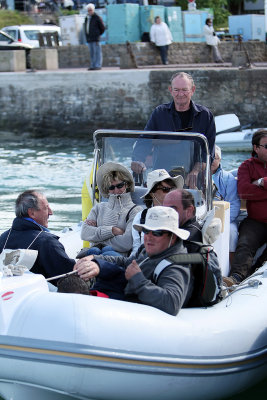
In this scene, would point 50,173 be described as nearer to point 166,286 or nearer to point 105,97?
point 105,97

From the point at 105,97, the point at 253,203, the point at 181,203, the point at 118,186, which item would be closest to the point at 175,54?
the point at 105,97

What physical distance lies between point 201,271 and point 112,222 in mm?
1246

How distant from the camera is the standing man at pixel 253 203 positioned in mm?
5787

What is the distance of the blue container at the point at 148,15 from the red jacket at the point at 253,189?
69.0 ft

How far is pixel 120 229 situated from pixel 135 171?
1.78 feet

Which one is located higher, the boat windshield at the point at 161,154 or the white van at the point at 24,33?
the white van at the point at 24,33

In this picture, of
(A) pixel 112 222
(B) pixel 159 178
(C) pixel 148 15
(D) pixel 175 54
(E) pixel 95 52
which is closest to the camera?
(B) pixel 159 178

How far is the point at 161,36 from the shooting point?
21.1 m

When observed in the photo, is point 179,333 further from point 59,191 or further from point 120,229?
point 59,191

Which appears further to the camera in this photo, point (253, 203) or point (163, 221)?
point (253, 203)

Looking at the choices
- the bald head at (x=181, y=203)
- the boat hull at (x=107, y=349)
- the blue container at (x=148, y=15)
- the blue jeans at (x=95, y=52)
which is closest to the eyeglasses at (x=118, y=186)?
the bald head at (x=181, y=203)

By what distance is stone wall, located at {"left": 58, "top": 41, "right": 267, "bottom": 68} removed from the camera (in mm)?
22922

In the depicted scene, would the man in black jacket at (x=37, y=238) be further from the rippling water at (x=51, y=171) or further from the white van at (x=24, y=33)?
the white van at (x=24, y=33)

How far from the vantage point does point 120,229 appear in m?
5.38
